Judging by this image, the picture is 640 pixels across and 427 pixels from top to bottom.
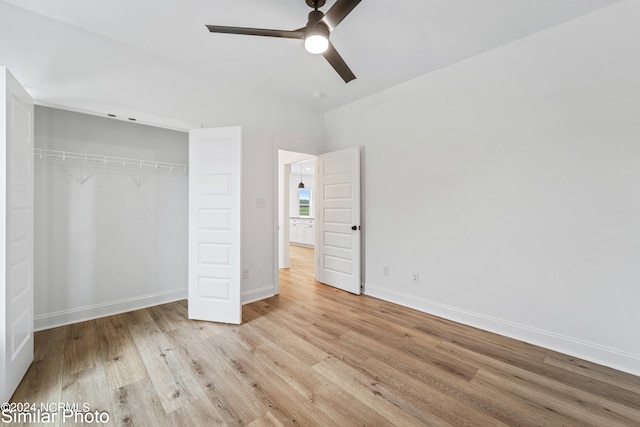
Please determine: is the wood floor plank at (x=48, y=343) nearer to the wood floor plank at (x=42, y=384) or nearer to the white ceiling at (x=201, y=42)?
the wood floor plank at (x=42, y=384)

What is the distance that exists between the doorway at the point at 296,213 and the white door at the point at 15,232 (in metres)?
2.95

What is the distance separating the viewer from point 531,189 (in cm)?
240

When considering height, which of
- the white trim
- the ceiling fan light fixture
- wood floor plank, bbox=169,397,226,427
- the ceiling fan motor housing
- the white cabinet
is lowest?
wood floor plank, bbox=169,397,226,427

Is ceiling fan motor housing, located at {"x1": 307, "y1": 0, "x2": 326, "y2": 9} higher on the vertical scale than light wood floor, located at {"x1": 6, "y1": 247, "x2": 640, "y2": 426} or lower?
higher

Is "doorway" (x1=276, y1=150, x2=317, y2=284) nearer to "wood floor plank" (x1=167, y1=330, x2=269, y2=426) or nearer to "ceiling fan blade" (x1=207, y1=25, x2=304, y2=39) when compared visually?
"ceiling fan blade" (x1=207, y1=25, x2=304, y2=39)

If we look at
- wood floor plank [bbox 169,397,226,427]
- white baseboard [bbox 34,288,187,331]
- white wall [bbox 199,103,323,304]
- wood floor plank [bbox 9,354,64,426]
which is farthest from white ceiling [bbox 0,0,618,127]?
wood floor plank [bbox 169,397,226,427]

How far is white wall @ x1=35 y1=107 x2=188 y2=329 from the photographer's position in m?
2.54

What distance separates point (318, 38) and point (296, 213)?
804 centimetres

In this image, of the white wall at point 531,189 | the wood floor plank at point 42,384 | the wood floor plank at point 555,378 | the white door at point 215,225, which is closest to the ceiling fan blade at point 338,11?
the white door at point 215,225

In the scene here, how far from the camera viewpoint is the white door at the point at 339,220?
369 cm

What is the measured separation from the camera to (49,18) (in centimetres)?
223

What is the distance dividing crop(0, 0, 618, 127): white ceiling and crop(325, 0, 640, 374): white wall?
31 centimetres

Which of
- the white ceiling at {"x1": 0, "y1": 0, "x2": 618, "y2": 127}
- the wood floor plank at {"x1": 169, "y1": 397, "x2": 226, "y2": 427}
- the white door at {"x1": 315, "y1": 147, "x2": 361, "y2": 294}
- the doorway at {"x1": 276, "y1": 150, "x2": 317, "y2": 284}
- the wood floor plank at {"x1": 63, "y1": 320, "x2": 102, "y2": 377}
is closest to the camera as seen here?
the wood floor plank at {"x1": 169, "y1": 397, "x2": 226, "y2": 427}

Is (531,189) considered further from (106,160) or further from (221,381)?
(106,160)
